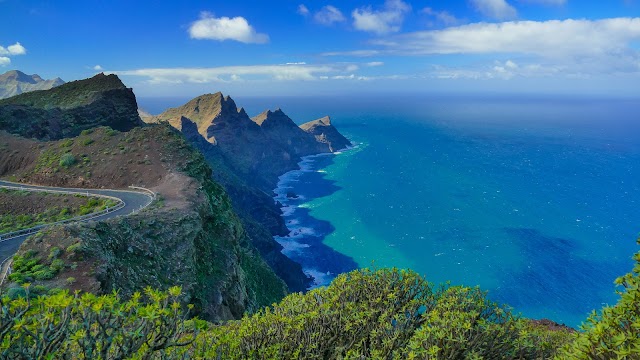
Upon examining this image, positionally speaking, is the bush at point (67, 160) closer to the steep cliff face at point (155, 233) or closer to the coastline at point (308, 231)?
the steep cliff face at point (155, 233)

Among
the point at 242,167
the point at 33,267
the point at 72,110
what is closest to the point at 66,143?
the point at 72,110

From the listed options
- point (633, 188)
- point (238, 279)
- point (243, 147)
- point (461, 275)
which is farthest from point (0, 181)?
point (633, 188)

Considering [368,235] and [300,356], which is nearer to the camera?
[300,356]

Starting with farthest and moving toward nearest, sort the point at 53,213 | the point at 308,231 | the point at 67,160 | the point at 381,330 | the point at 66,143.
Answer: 1. the point at 308,231
2. the point at 66,143
3. the point at 67,160
4. the point at 53,213
5. the point at 381,330

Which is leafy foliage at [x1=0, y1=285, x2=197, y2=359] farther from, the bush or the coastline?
the coastline

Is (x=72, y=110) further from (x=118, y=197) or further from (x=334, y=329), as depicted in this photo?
(x=334, y=329)

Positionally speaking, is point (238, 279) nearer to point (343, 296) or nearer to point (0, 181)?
point (343, 296)

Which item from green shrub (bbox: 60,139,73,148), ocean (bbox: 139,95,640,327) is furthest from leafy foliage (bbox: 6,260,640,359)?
green shrub (bbox: 60,139,73,148)
